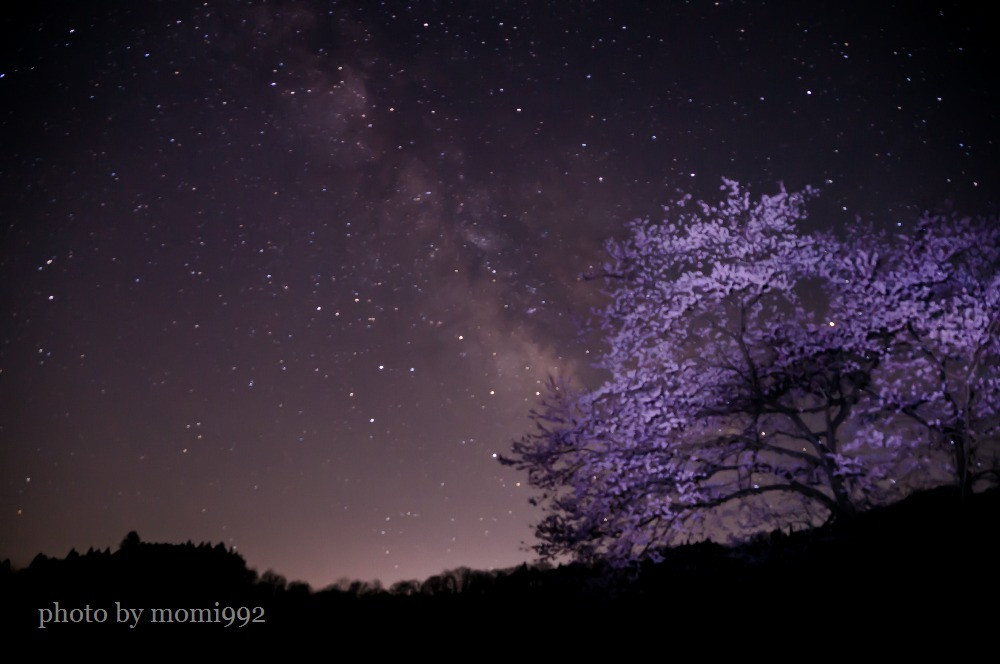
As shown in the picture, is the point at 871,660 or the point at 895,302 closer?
the point at 871,660

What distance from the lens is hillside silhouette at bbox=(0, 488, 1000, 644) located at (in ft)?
24.4

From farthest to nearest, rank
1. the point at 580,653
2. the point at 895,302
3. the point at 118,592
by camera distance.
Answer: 1. the point at 118,592
2. the point at 580,653
3. the point at 895,302

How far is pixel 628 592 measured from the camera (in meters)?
12.9

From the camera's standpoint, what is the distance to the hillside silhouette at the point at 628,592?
7.44 m

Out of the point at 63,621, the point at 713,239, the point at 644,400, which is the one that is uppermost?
the point at 713,239

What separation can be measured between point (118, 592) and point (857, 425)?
20544 mm

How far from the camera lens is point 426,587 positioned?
24.5 meters

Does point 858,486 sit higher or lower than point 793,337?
lower

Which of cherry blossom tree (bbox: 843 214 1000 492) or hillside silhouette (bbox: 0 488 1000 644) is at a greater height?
cherry blossom tree (bbox: 843 214 1000 492)

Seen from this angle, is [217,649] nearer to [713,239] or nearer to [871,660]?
[871,660]

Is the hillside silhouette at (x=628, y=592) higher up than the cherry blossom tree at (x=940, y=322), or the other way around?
the cherry blossom tree at (x=940, y=322)

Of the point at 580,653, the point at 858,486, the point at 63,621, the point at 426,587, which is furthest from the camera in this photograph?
the point at 426,587

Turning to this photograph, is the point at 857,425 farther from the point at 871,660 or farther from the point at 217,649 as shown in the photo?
the point at 217,649

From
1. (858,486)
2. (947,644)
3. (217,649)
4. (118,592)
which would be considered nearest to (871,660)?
(947,644)
